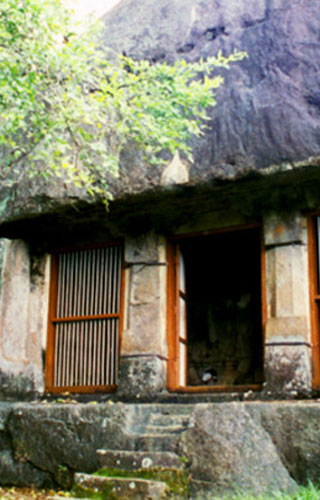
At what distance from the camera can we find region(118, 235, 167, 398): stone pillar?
6.34 m

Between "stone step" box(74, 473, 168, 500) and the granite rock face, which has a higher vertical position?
the granite rock face

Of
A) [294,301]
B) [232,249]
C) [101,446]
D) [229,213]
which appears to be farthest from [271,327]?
[232,249]

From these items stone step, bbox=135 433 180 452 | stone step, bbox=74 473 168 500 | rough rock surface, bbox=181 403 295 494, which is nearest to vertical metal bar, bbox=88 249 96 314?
stone step, bbox=135 433 180 452

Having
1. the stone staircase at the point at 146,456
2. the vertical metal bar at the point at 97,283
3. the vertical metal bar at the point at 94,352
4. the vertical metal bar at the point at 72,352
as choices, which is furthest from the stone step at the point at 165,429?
the vertical metal bar at the point at 97,283

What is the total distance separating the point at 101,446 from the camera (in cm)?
557

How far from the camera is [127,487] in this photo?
15.4 feet

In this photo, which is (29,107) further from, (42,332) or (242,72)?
(42,332)

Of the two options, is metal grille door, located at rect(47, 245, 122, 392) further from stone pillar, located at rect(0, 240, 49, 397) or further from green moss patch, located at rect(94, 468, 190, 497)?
green moss patch, located at rect(94, 468, 190, 497)

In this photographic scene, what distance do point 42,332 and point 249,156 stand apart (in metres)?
2.96

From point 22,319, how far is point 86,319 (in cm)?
67

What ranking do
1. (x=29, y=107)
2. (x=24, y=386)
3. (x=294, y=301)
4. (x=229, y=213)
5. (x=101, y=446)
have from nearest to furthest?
1. (x=29, y=107)
2. (x=101, y=446)
3. (x=294, y=301)
4. (x=229, y=213)
5. (x=24, y=386)

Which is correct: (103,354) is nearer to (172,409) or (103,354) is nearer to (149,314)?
(149,314)

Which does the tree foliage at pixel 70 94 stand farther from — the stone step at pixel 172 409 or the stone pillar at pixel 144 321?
the stone step at pixel 172 409

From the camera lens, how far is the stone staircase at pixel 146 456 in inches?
183
